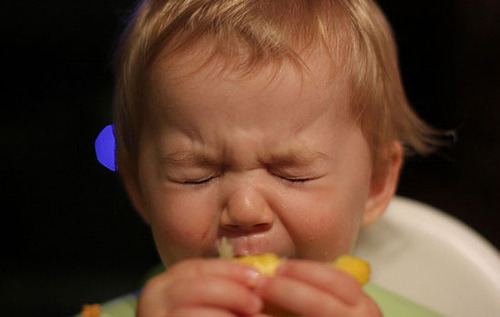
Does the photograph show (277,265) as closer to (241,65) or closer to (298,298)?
(298,298)

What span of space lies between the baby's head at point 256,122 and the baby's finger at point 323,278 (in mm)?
124

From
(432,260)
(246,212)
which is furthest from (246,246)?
(432,260)

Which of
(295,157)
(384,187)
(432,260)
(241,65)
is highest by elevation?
(241,65)

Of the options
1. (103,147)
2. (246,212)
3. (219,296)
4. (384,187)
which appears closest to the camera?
(219,296)

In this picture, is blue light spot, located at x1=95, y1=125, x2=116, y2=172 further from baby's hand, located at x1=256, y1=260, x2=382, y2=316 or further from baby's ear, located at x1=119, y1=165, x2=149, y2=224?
baby's hand, located at x1=256, y1=260, x2=382, y2=316

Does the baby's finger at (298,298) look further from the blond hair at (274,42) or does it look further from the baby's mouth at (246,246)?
the blond hair at (274,42)

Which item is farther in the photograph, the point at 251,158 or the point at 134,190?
the point at 134,190

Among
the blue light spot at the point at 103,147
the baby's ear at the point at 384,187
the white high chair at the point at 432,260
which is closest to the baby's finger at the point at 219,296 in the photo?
the baby's ear at the point at 384,187

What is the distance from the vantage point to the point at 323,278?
0.63 meters

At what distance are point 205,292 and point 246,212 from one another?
0.49ft

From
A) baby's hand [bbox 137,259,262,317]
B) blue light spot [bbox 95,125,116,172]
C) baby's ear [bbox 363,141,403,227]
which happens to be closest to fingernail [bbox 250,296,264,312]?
baby's hand [bbox 137,259,262,317]

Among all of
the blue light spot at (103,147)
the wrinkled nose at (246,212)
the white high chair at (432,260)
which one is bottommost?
the white high chair at (432,260)

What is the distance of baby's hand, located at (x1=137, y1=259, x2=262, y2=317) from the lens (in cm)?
62

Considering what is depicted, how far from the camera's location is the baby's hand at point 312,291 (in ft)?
→ 2.04
